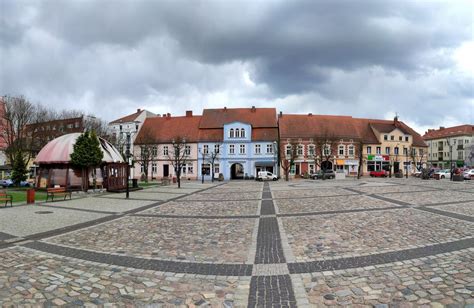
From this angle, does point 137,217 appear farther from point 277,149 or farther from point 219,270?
point 277,149

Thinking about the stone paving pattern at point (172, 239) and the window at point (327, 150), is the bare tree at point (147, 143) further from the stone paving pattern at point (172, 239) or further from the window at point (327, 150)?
the stone paving pattern at point (172, 239)

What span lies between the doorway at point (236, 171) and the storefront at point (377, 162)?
25.7 meters

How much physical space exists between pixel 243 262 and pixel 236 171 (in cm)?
5513

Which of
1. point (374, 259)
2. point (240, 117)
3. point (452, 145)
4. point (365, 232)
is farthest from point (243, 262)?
point (452, 145)

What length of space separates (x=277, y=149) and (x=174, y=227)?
46470 mm

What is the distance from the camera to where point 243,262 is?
6328 millimetres

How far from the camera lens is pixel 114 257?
6773 mm

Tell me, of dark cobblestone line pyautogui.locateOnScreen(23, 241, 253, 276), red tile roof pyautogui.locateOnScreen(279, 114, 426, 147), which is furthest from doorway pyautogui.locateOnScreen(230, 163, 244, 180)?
dark cobblestone line pyautogui.locateOnScreen(23, 241, 253, 276)

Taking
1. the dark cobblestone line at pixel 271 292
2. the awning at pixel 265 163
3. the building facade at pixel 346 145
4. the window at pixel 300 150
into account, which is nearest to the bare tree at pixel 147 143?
the awning at pixel 265 163

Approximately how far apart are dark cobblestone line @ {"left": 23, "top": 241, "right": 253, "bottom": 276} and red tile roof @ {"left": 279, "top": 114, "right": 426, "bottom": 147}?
168 feet

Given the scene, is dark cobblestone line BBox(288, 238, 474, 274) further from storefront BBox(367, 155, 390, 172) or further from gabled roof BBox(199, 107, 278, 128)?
storefront BBox(367, 155, 390, 172)

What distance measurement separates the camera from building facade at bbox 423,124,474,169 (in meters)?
88.4

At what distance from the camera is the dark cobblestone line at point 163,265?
5.81 meters

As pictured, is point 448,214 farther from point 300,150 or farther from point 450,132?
point 450,132
